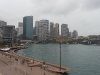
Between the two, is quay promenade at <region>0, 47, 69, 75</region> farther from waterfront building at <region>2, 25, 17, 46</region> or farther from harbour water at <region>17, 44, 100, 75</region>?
waterfront building at <region>2, 25, 17, 46</region>

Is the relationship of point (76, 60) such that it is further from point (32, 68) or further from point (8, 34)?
point (8, 34)

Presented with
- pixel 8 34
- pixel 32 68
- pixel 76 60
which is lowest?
pixel 76 60

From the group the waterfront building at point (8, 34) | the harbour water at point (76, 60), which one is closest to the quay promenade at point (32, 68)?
the harbour water at point (76, 60)

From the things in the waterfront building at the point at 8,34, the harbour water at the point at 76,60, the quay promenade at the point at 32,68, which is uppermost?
the waterfront building at the point at 8,34

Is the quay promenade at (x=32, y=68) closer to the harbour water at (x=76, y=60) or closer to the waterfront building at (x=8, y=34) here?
the harbour water at (x=76, y=60)

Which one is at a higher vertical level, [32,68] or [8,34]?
[8,34]

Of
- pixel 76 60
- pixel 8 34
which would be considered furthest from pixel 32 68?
pixel 8 34

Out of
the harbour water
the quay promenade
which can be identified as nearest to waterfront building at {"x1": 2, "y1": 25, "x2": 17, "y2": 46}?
the harbour water

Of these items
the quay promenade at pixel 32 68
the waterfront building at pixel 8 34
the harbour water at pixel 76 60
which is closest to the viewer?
the quay promenade at pixel 32 68

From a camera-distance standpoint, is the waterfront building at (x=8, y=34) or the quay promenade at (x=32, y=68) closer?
the quay promenade at (x=32, y=68)

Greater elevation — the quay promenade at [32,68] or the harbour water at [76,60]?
the quay promenade at [32,68]

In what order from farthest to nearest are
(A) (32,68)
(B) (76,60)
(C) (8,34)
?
(C) (8,34) → (B) (76,60) → (A) (32,68)

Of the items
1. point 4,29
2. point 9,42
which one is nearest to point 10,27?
point 4,29

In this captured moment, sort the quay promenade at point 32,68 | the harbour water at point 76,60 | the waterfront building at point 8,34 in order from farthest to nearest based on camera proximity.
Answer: the waterfront building at point 8,34 → the harbour water at point 76,60 → the quay promenade at point 32,68
